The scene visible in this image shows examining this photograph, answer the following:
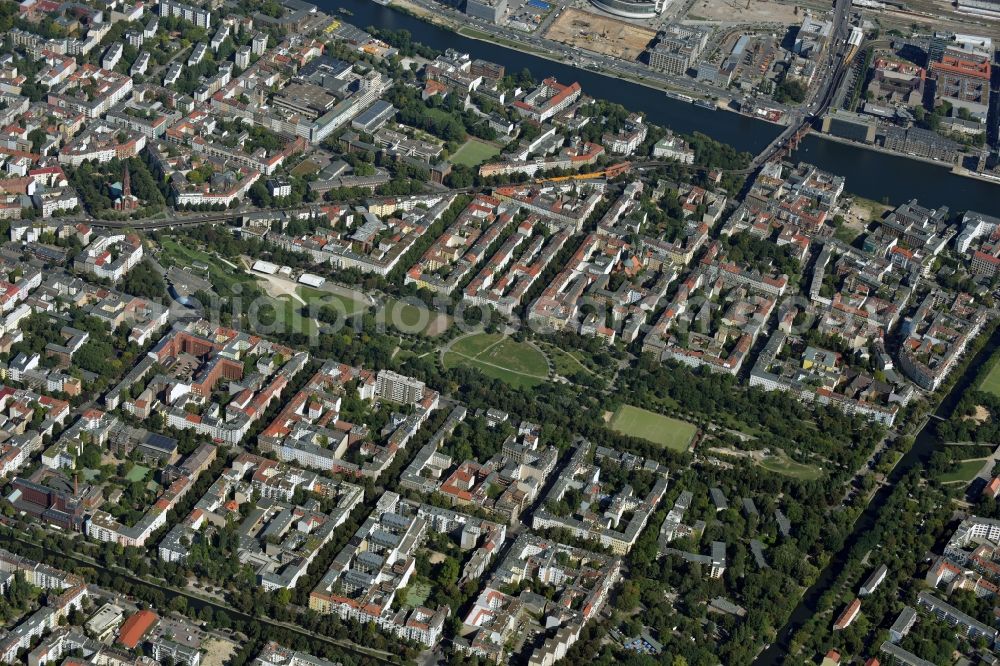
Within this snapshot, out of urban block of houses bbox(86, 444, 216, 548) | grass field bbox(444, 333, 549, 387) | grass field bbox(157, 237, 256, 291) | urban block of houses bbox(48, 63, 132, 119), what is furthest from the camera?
urban block of houses bbox(48, 63, 132, 119)

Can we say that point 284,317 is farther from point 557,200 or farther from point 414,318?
point 557,200

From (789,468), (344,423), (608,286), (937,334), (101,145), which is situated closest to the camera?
(344,423)

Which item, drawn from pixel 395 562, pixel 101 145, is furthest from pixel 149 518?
pixel 101 145

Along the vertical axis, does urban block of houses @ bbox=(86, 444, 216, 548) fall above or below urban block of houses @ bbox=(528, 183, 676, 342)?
below

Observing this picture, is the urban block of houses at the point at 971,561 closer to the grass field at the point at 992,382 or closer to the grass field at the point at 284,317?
the grass field at the point at 992,382

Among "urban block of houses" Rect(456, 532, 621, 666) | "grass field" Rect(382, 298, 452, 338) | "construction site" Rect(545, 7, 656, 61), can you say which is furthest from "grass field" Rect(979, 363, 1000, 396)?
"construction site" Rect(545, 7, 656, 61)

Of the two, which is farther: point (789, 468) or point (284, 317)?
point (284, 317)

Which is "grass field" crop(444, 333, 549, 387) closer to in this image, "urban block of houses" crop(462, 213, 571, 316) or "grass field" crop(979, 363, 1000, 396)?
"urban block of houses" crop(462, 213, 571, 316)

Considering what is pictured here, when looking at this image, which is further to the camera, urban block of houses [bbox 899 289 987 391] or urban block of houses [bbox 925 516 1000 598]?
urban block of houses [bbox 899 289 987 391]
